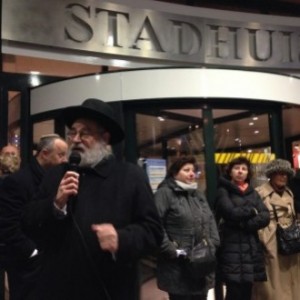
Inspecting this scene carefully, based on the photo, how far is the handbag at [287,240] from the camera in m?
4.53

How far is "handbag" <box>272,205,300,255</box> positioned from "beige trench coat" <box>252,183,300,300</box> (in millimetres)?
46

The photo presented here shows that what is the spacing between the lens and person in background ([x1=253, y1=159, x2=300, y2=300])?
457cm

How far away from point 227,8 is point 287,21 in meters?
1.00

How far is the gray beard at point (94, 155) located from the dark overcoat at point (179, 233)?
1829mm

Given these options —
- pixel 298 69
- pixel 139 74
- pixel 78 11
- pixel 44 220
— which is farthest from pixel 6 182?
pixel 298 69

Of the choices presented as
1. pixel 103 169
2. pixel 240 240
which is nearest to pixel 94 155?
pixel 103 169

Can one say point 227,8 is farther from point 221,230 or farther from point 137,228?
point 137,228

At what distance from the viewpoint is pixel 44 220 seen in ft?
6.40

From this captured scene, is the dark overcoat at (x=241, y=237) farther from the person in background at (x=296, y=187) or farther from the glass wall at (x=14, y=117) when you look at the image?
the glass wall at (x=14, y=117)

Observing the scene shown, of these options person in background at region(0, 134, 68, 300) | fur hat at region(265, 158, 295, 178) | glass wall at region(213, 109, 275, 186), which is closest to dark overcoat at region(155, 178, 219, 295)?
fur hat at region(265, 158, 295, 178)

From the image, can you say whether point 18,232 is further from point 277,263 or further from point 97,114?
point 277,263

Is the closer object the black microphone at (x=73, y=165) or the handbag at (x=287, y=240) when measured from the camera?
the black microphone at (x=73, y=165)

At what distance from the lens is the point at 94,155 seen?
2098 mm

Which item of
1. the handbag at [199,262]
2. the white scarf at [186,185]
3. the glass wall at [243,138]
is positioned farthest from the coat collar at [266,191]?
the handbag at [199,262]
